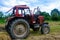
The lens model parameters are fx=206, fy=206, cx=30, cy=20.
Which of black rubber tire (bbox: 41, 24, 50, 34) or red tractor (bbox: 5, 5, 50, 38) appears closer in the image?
red tractor (bbox: 5, 5, 50, 38)

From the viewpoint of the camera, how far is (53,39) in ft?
41.8

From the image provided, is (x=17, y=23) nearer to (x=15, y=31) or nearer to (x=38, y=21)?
(x=15, y=31)

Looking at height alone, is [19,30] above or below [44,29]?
above

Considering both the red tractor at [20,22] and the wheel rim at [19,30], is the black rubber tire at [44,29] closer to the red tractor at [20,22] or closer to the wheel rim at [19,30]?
the red tractor at [20,22]

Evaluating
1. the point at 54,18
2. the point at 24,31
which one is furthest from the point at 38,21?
the point at 54,18

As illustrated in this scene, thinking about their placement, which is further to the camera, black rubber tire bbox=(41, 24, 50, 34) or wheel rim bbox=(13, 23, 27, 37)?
black rubber tire bbox=(41, 24, 50, 34)

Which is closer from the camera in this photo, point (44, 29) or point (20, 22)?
point (20, 22)

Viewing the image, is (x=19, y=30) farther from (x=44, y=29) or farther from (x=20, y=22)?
(x=44, y=29)

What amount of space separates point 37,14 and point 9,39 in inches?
155

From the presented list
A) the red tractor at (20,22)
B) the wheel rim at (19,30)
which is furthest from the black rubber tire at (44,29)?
the wheel rim at (19,30)

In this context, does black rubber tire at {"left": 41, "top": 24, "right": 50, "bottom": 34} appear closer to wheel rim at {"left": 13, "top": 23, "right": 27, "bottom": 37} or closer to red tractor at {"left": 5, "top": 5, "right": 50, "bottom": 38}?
red tractor at {"left": 5, "top": 5, "right": 50, "bottom": 38}

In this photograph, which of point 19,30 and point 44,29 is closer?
point 19,30

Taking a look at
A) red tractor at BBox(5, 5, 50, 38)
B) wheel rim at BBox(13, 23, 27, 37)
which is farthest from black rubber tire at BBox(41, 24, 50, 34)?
wheel rim at BBox(13, 23, 27, 37)

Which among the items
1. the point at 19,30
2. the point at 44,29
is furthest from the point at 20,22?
the point at 44,29
